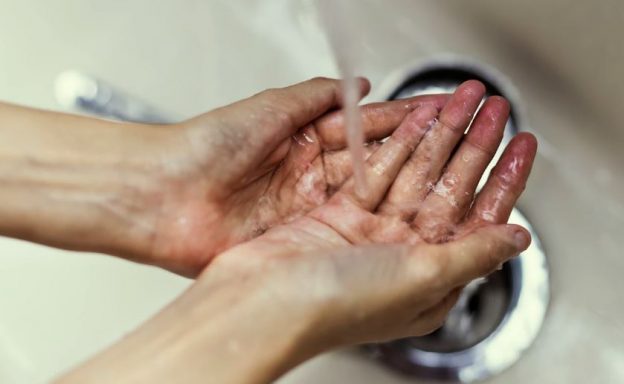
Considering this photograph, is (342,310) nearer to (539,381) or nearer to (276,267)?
(276,267)

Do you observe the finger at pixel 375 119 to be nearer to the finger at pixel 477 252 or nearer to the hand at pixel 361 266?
the hand at pixel 361 266

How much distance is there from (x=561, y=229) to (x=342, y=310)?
37cm

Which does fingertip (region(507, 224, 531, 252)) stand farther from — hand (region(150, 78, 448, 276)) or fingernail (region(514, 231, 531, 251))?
hand (region(150, 78, 448, 276))

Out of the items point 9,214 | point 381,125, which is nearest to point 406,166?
point 381,125

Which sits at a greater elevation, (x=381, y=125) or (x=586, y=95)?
(x=586, y=95)

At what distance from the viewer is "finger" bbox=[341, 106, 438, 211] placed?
2.27ft

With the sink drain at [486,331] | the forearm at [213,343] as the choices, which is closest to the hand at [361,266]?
the forearm at [213,343]

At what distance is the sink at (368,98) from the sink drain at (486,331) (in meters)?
0.01

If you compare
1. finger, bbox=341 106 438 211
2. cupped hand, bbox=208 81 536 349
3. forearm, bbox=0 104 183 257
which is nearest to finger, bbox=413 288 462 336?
cupped hand, bbox=208 81 536 349

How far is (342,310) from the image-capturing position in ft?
1.81

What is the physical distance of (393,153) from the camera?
2.28ft

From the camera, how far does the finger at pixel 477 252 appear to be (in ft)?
1.94

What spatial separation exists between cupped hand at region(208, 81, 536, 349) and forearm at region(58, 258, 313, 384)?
1cm

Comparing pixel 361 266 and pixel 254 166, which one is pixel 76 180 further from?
pixel 361 266
